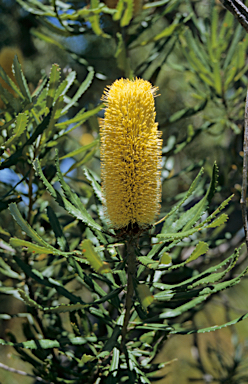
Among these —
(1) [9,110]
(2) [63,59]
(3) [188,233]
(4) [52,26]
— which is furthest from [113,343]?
(2) [63,59]

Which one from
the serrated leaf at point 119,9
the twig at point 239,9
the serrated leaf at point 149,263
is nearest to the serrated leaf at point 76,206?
the serrated leaf at point 149,263

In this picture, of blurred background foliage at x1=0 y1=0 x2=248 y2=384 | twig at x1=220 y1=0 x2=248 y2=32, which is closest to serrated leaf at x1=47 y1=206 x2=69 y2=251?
blurred background foliage at x1=0 y1=0 x2=248 y2=384

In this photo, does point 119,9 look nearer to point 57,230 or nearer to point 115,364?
point 57,230

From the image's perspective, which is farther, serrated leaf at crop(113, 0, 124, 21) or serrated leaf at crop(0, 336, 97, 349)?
serrated leaf at crop(113, 0, 124, 21)

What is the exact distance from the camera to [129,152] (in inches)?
25.1

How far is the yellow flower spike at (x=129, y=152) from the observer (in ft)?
2.08

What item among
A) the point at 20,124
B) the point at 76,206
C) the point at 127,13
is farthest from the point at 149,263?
the point at 127,13

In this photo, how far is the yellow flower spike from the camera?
24.9 inches

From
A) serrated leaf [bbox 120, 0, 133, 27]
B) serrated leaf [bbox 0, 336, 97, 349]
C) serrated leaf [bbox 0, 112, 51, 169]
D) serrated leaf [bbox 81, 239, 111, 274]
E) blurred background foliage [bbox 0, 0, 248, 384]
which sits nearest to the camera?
serrated leaf [bbox 81, 239, 111, 274]

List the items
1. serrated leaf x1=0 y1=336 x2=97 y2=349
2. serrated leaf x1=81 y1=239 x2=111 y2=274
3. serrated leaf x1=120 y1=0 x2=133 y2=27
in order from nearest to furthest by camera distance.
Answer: serrated leaf x1=81 y1=239 x2=111 y2=274 < serrated leaf x1=0 y1=336 x2=97 y2=349 < serrated leaf x1=120 y1=0 x2=133 y2=27

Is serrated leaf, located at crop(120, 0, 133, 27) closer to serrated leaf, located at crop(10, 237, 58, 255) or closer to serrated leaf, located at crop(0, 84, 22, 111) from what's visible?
serrated leaf, located at crop(0, 84, 22, 111)

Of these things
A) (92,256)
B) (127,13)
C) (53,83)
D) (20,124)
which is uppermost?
(127,13)

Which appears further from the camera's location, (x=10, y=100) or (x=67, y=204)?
(x=10, y=100)

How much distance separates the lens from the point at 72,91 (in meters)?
1.81
